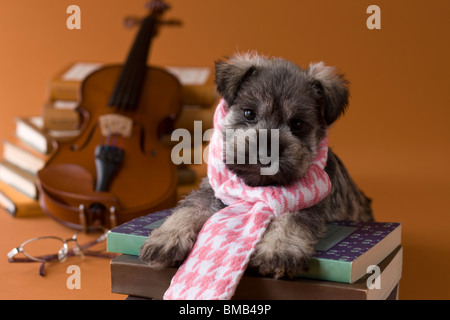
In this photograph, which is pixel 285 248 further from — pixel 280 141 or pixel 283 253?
pixel 280 141

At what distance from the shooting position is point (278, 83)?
72.9 inches

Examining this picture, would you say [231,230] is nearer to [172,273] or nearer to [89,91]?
[172,273]

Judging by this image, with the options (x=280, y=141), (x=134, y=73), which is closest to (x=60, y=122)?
(x=134, y=73)

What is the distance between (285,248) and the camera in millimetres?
1646

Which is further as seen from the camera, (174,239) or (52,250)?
(52,250)

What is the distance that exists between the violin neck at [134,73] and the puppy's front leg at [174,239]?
160cm

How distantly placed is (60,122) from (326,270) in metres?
2.72

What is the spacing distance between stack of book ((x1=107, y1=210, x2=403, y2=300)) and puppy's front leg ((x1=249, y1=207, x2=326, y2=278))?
0.03 m

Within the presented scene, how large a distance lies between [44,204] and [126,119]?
66 cm

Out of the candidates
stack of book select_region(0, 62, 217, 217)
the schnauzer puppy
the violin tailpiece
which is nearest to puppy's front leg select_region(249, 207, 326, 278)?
the schnauzer puppy

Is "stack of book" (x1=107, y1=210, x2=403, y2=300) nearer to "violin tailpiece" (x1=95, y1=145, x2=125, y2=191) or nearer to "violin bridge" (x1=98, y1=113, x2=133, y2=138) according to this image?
"violin tailpiece" (x1=95, y1=145, x2=125, y2=191)

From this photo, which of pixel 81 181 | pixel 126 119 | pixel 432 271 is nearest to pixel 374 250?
pixel 432 271

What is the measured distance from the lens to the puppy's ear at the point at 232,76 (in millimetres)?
1935

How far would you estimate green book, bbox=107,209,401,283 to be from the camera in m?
1.64
